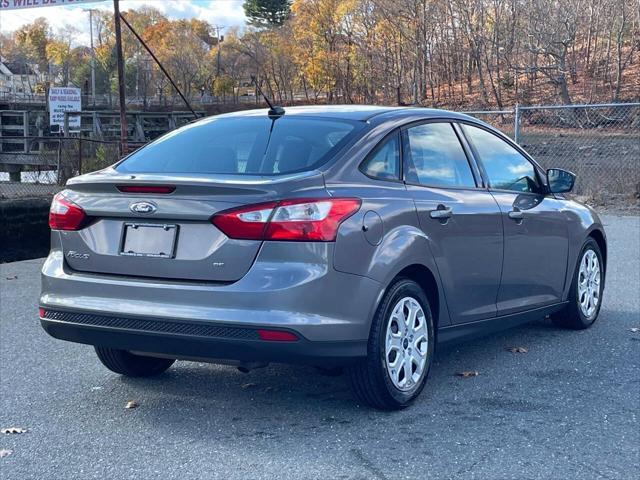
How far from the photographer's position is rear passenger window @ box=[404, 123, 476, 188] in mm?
5047

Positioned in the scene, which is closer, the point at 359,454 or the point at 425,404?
the point at 359,454

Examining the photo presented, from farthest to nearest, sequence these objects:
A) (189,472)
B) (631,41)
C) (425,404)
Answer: (631,41), (425,404), (189,472)

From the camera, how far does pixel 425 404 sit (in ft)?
15.9

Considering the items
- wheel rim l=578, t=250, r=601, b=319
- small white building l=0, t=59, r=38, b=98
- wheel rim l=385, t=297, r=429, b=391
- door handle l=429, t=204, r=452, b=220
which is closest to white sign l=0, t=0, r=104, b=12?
wheel rim l=578, t=250, r=601, b=319

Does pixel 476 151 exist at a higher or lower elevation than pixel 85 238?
higher

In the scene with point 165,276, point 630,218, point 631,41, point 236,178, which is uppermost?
point 631,41

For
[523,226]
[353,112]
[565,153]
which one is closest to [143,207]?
[353,112]

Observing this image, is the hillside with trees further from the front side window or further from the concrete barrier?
the front side window

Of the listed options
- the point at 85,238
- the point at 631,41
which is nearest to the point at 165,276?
the point at 85,238

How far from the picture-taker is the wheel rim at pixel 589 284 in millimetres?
6684

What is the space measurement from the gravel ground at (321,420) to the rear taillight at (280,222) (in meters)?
1.03

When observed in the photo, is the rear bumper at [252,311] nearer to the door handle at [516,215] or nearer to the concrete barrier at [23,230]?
the door handle at [516,215]

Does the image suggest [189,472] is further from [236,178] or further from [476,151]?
[476,151]

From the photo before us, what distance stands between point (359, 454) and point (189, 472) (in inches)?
31.6
